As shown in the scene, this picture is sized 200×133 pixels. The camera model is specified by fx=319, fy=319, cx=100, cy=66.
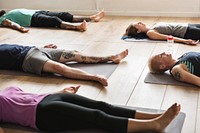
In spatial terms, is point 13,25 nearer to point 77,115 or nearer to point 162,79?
point 162,79

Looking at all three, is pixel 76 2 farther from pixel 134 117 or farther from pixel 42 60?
pixel 134 117

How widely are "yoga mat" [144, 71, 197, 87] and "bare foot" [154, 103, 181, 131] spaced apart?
2.36 ft

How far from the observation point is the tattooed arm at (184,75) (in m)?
2.44

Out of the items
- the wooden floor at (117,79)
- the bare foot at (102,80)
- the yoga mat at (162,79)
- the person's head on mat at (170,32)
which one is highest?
the person's head on mat at (170,32)

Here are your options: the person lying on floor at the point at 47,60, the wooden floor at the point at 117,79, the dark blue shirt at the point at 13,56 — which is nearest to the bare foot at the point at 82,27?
the wooden floor at the point at 117,79

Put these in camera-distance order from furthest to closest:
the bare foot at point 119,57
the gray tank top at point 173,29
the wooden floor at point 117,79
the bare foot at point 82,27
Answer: the bare foot at point 82,27
the gray tank top at point 173,29
the bare foot at point 119,57
the wooden floor at point 117,79

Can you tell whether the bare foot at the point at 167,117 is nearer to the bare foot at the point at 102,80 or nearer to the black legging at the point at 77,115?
the black legging at the point at 77,115

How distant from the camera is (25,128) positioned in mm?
2006

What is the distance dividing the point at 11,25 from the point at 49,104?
2.79 meters

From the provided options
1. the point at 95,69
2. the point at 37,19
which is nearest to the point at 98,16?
the point at 37,19

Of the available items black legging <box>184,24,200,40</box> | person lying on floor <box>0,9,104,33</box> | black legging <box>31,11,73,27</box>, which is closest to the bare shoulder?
black legging <box>184,24,200,40</box>

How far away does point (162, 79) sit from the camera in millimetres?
2615

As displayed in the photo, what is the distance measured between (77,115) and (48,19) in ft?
8.98

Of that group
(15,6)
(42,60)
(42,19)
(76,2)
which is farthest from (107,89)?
Answer: (15,6)
